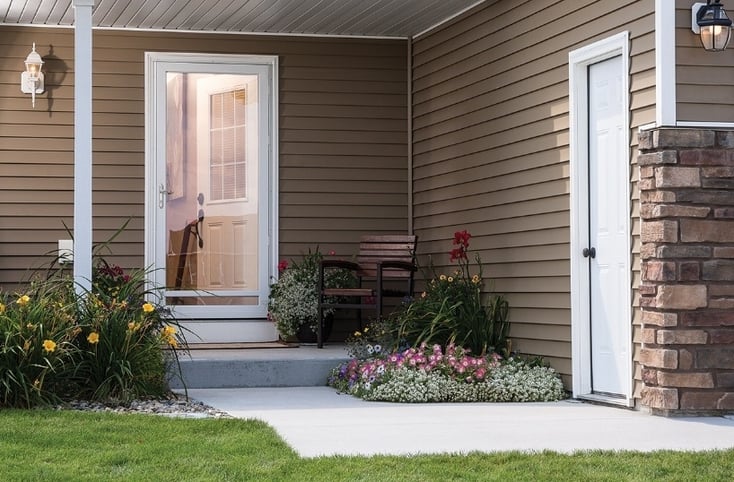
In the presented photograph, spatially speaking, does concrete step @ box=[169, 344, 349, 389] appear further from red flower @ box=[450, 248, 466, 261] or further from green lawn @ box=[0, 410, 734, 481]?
green lawn @ box=[0, 410, 734, 481]

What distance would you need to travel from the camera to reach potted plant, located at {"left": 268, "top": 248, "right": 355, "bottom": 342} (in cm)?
923

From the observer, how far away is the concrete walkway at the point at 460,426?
5.23 meters

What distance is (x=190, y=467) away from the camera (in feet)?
15.1

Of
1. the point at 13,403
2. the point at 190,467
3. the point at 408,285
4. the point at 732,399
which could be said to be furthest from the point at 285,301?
the point at 190,467

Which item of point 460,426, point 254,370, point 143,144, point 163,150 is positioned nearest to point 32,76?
point 143,144

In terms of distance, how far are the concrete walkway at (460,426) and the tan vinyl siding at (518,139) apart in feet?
2.52

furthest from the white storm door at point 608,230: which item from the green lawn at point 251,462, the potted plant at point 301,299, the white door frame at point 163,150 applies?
the white door frame at point 163,150

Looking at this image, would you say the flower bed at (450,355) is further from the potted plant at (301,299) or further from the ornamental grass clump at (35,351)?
the ornamental grass clump at (35,351)

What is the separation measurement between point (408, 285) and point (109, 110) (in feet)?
9.13

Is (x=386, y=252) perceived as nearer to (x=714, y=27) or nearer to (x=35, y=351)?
(x=35, y=351)

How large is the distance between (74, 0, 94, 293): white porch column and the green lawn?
2008 millimetres

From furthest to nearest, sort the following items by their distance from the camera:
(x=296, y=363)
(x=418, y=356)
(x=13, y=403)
Answer: (x=296, y=363) < (x=418, y=356) < (x=13, y=403)

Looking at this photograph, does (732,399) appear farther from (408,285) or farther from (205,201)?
(205,201)

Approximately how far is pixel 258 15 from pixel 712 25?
3.99 metres
